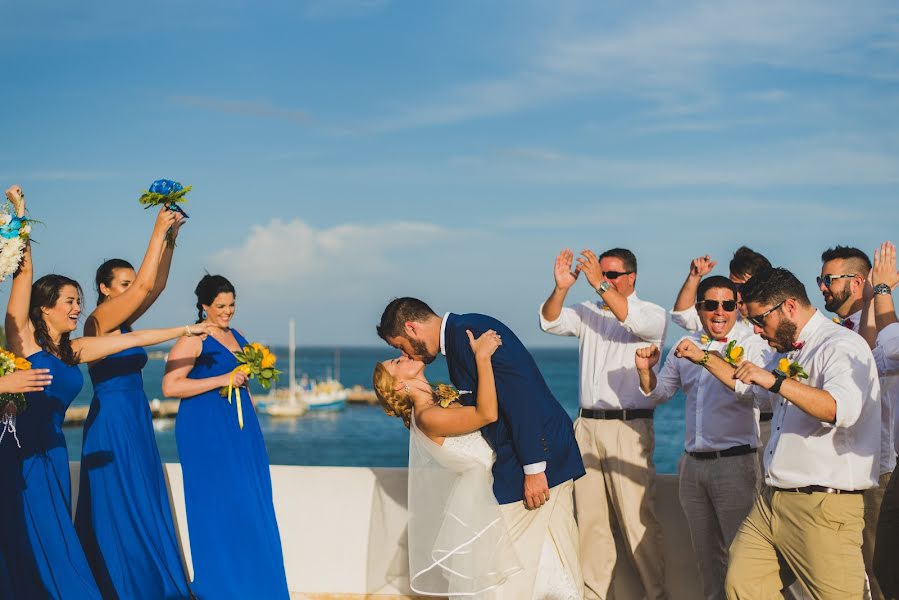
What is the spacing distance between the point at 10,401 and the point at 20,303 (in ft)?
1.85

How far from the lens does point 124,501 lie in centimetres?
644

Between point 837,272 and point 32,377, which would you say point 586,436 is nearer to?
point 837,272

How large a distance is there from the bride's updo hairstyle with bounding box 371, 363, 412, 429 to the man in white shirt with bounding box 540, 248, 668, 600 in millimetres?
1605

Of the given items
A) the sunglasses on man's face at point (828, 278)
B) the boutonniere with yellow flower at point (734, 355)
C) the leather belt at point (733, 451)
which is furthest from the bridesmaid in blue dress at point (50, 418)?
the sunglasses on man's face at point (828, 278)

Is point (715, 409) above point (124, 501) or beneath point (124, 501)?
above

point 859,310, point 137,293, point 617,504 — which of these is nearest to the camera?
point 859,310

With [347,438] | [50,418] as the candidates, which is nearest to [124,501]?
[50,418]

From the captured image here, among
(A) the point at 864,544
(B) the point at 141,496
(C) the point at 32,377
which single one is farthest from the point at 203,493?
(A) the point at 864,544

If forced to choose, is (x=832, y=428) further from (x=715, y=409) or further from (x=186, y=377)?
(x=186, y=377)

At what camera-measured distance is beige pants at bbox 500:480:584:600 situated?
5477 mm

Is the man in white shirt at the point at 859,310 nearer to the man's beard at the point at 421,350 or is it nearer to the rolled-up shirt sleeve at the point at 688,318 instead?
the rolled-up shirt sleeve at the point at 688,318

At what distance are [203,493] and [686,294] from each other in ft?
10.7

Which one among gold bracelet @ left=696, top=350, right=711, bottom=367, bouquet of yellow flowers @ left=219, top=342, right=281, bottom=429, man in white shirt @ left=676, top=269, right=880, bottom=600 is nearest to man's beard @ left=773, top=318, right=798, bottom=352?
man in white shirt @ left=676, top=269, right=880, bottom=600

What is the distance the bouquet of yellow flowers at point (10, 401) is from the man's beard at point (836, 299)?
13.8ft
